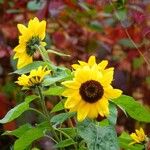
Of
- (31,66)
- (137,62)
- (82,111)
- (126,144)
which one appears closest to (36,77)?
(31,66)

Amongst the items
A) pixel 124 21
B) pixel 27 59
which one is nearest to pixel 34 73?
pixel 27 59

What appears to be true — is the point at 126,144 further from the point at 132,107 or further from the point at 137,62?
the point at 137,62

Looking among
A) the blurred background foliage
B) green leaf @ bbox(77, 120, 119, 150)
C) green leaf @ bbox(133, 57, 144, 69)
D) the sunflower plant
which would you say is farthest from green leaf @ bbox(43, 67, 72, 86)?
green leaf @ bbox(133, 57, 144, 69)

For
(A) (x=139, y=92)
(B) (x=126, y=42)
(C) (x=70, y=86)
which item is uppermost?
(C) (x=70, y=86)

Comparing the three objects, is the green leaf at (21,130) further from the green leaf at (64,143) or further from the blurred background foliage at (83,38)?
the blurred background foliage at (83,38)

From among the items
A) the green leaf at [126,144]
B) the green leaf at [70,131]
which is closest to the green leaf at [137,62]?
the green leaf at [126,144]

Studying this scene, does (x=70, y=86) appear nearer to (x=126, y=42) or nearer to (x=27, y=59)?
(x=27, y=59)

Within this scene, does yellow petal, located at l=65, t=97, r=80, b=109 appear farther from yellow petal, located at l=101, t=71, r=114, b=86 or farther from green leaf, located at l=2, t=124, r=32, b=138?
green leaf, located at l=2, t=124, r=32, b=138
